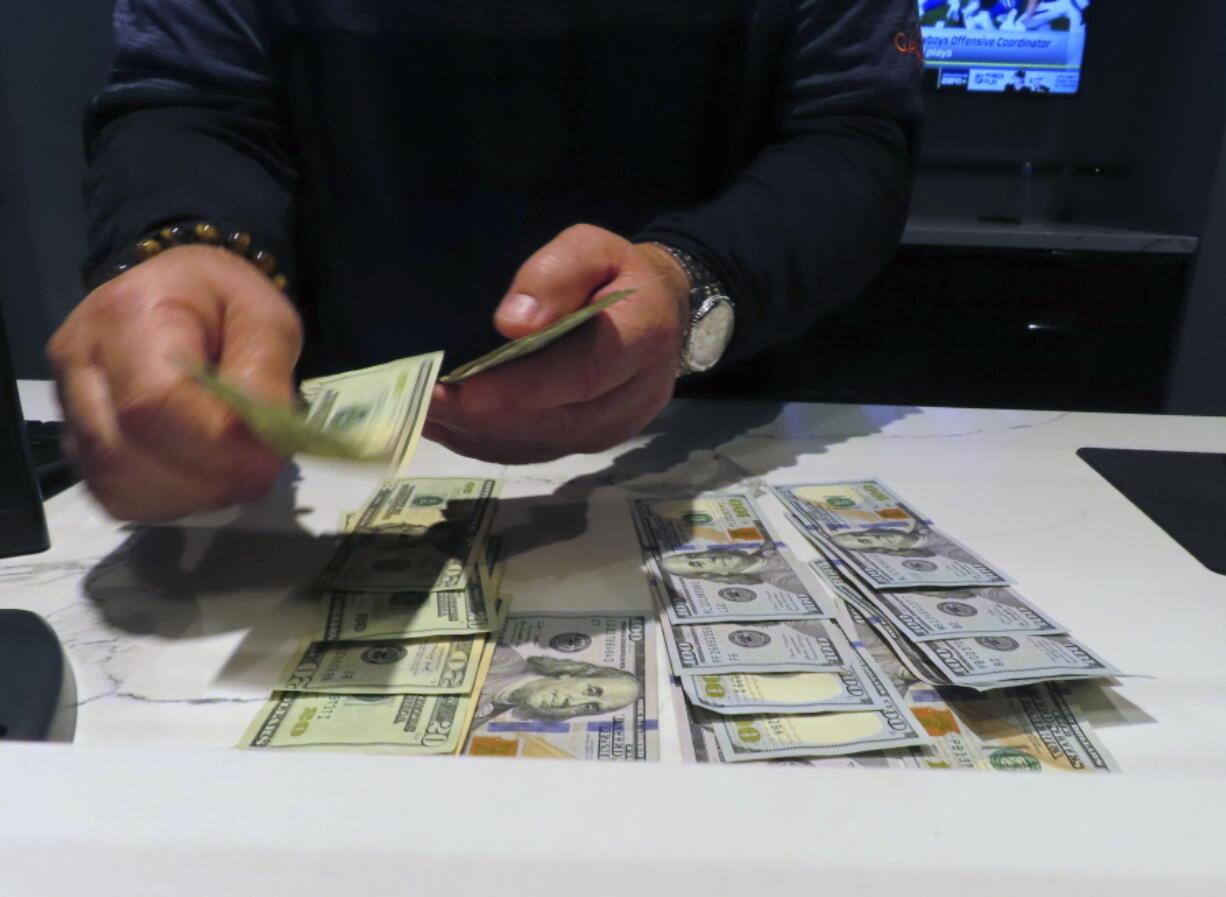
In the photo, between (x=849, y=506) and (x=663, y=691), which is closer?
(x=663, y=691)

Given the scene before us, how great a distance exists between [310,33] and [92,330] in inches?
22.7

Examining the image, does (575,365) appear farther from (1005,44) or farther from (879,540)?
(1005,44)

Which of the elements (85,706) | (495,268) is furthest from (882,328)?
(85,706)

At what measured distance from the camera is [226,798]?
0.26 meters

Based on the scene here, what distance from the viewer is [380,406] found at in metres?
0.48

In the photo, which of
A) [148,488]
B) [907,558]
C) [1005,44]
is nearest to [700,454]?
[907,558]

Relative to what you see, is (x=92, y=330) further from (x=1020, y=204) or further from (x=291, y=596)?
(x=1020, y=204)

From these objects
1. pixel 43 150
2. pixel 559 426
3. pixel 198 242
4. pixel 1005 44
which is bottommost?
pixel 559 426

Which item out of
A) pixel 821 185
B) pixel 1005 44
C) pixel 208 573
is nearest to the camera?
pixel 208 573

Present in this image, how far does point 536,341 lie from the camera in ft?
1.48

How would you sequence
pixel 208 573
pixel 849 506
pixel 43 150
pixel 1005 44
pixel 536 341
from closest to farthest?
pixel 536 341, pixel 208 573, pixel 849 506, pixel 43 150, pixel 1005 44

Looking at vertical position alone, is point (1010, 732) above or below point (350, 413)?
below

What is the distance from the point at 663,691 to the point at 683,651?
32mm

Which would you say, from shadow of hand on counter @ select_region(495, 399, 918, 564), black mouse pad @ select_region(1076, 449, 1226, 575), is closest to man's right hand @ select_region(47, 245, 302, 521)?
shadow of hand on counter @ select_region(495, 399, 918, 564)
